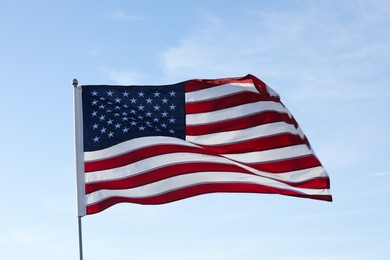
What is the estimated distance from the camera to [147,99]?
2628 cm

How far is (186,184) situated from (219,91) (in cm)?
253

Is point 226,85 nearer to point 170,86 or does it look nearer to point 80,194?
point 170,86

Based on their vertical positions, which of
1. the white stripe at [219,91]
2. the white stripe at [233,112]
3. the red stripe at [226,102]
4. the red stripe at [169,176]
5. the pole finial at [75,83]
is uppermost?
the pole finial at [75,83]

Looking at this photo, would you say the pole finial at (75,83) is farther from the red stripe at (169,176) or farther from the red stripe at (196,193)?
the red stripe at (196,193)

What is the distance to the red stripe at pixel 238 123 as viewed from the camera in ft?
85.4

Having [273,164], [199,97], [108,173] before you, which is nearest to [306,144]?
[273,164]

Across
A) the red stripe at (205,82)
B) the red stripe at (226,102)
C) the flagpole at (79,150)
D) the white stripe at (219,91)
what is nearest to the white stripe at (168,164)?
the flagpole at (79,150)

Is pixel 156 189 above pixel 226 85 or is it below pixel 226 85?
below

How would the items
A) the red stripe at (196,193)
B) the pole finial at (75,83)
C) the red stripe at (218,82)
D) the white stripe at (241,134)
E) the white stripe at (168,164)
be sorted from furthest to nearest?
the red stripe at (218,82)
the pole finial at (75,83)
the white stripe at (241,134)
the white stripe at (168,164)
the red stripe at (196,193)

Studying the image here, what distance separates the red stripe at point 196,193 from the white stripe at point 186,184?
8 cm

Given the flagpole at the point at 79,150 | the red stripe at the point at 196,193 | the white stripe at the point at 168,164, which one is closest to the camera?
the flagpole at the point at 79,150

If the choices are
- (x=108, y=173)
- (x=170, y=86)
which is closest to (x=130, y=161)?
(x=108, y=173)

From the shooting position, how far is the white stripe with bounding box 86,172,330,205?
25.4 metres

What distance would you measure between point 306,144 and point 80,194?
5742mm
